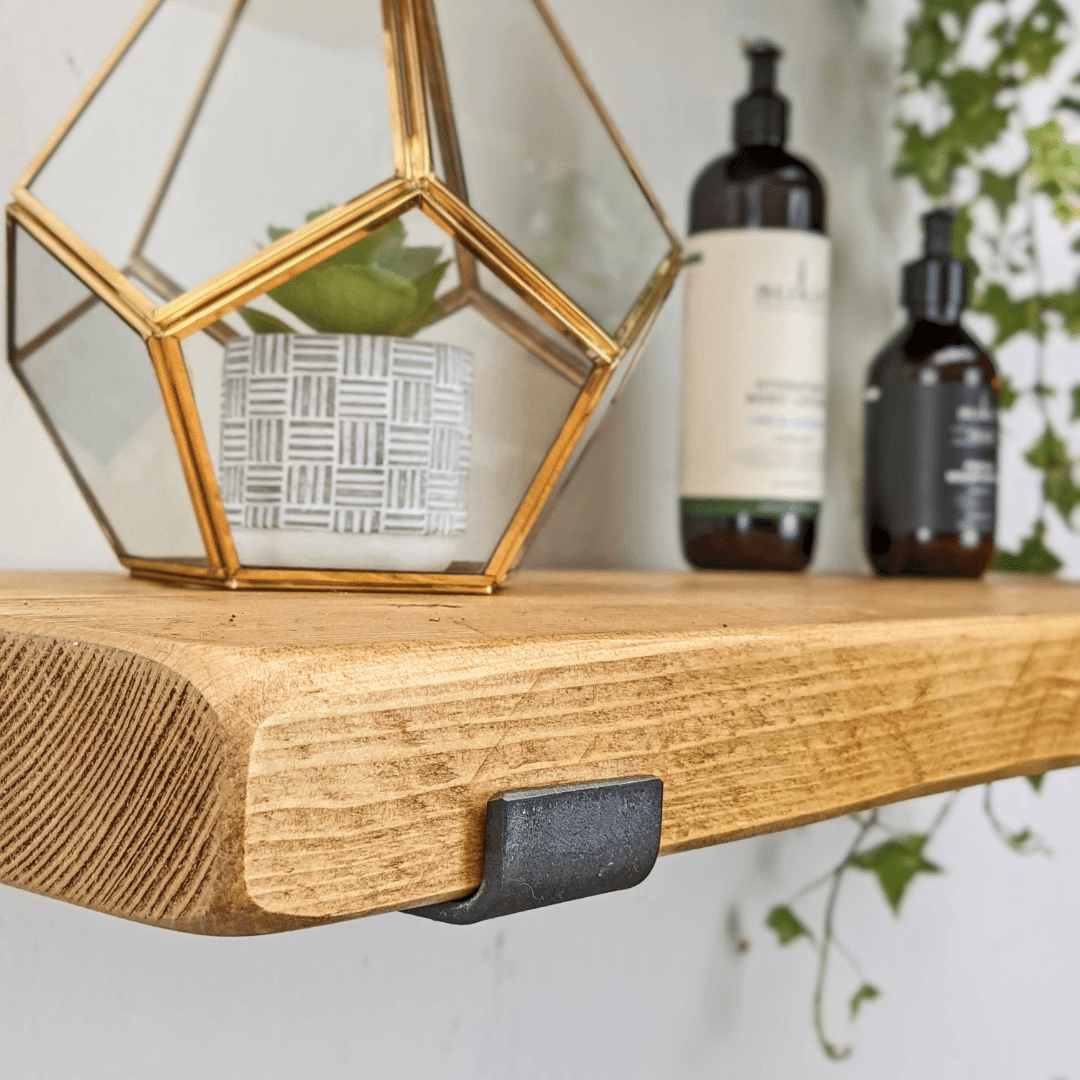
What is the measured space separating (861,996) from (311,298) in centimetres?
73

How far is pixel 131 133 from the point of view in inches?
13.9

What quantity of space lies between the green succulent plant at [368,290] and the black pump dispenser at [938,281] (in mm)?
475

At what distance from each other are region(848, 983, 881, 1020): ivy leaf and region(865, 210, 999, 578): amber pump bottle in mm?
352

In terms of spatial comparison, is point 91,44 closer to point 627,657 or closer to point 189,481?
point 189,481

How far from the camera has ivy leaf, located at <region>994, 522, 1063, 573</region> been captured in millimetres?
865

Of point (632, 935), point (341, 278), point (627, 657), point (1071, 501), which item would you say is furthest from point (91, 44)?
point (1071, 501)

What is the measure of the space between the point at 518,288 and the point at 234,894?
8.4 inches

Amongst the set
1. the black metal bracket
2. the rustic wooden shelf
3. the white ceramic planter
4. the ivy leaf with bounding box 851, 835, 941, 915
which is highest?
the white ceramic planter

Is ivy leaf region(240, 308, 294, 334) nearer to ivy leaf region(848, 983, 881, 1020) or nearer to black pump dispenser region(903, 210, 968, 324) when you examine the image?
black pump dispenser region(903, 210, 968, 324)

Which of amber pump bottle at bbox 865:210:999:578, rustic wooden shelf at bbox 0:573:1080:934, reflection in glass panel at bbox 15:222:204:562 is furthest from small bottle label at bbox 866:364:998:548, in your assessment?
reflection in glass panel at bbox 15:222:204:562

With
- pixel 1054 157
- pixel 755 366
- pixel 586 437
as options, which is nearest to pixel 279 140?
pixel 586 437

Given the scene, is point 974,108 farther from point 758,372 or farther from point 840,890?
point 840,890

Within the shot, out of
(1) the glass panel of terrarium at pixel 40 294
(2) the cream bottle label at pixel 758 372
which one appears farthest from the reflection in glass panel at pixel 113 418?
(2) the cream bottle label at pixel 758 372

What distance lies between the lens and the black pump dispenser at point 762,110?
0.64 metres
